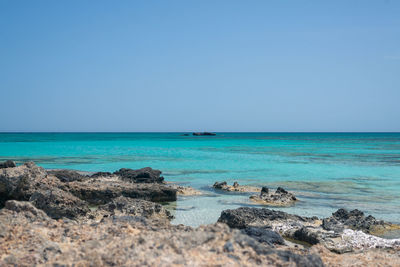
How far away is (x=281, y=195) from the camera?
11.4m

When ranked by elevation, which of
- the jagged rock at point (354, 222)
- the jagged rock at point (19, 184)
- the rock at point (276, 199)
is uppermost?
the jagged rock at point (19, 184)

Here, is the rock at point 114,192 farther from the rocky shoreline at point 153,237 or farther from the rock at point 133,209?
the rock at point 133,209

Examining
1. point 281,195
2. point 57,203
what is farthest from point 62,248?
point 281,195

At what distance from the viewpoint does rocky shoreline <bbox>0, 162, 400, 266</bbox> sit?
3.18 metres

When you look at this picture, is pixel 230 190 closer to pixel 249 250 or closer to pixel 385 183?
pixel 385 183

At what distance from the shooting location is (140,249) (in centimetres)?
319

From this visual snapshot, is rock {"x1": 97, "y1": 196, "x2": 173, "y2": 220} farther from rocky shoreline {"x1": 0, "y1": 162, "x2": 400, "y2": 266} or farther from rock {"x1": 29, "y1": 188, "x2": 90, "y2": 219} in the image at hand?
rock {"x1": 29, "y1": 188, "x2": 90, "y2": 219}

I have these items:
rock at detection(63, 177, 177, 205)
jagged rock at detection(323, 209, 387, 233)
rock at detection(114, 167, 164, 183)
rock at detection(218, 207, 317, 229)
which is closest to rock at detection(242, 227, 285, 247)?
rock at detection(218, 207, 317, 229)

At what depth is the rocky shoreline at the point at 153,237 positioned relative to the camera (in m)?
3.18

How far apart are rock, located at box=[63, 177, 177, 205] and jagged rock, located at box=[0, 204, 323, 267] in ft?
21.6

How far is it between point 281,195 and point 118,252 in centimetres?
876

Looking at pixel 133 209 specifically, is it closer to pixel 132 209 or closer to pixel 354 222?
pixel 132 209

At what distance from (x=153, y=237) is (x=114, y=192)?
295 inches

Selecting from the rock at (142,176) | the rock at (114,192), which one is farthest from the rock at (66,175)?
the rock at (114,192)
